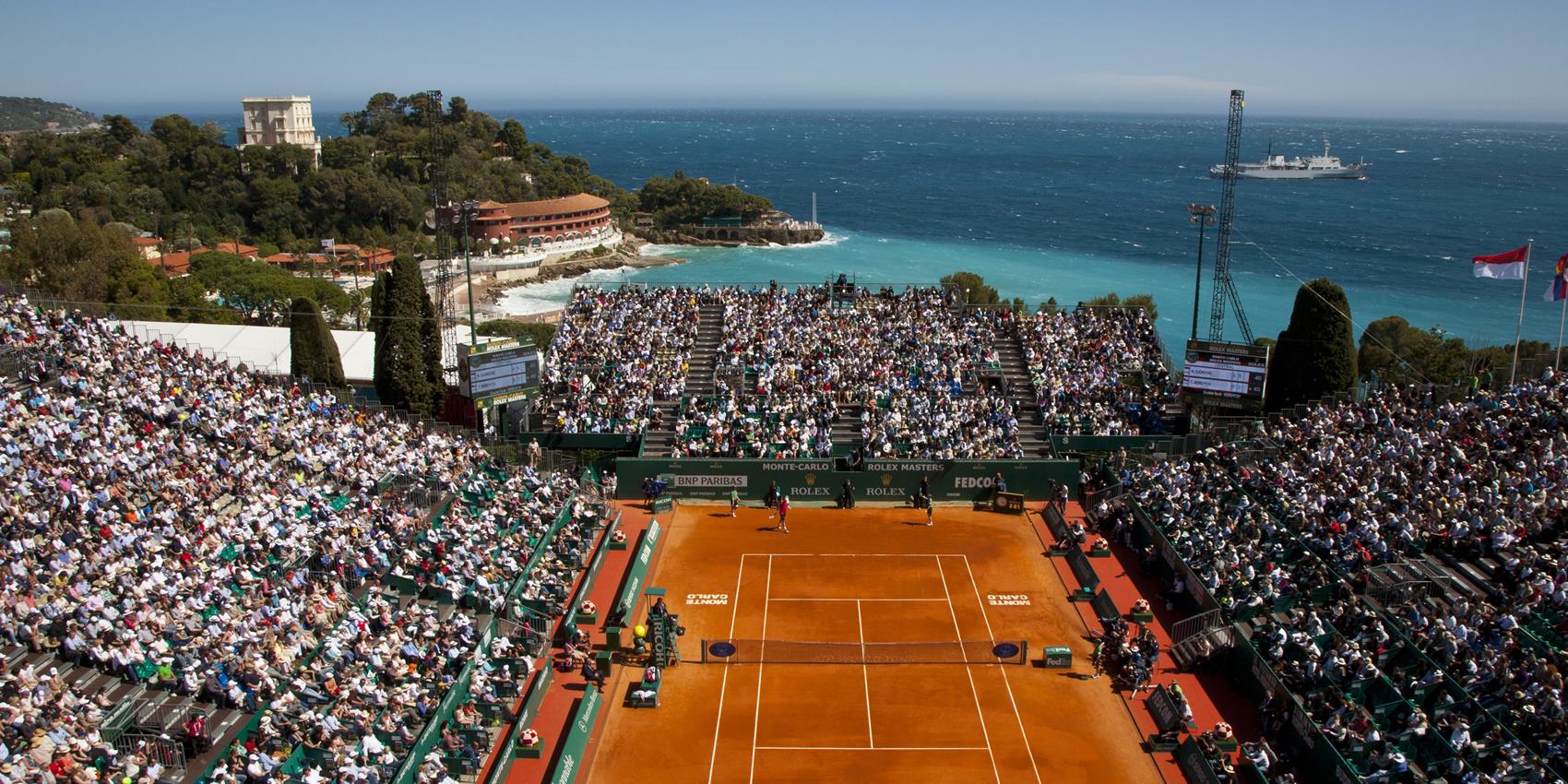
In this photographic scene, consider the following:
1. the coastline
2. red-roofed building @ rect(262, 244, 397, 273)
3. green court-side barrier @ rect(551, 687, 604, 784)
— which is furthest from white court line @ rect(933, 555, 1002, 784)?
red-roofed building @ rect(262, 244, 397, 273)

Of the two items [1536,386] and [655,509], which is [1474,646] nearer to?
[1536,386]

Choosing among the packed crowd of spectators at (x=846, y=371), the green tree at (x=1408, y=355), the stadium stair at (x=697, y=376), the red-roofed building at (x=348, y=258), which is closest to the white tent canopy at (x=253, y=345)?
the packed crowd of spectators at (x=846, y=371)

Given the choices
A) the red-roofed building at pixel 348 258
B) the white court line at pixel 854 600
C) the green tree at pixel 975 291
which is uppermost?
the green tree at pixel 975 291

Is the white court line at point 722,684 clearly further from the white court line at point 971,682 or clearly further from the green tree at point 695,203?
the green tree at point 695,203

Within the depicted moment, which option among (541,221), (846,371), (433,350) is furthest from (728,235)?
(846,371)

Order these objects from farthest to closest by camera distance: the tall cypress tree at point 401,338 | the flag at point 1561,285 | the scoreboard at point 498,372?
the tall cypress tree at point 401,338, the scoreboard at point 498,372, the flag at point 1561,285

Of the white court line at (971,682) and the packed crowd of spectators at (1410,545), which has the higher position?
the packed crowd of spectators at (1410,545)
